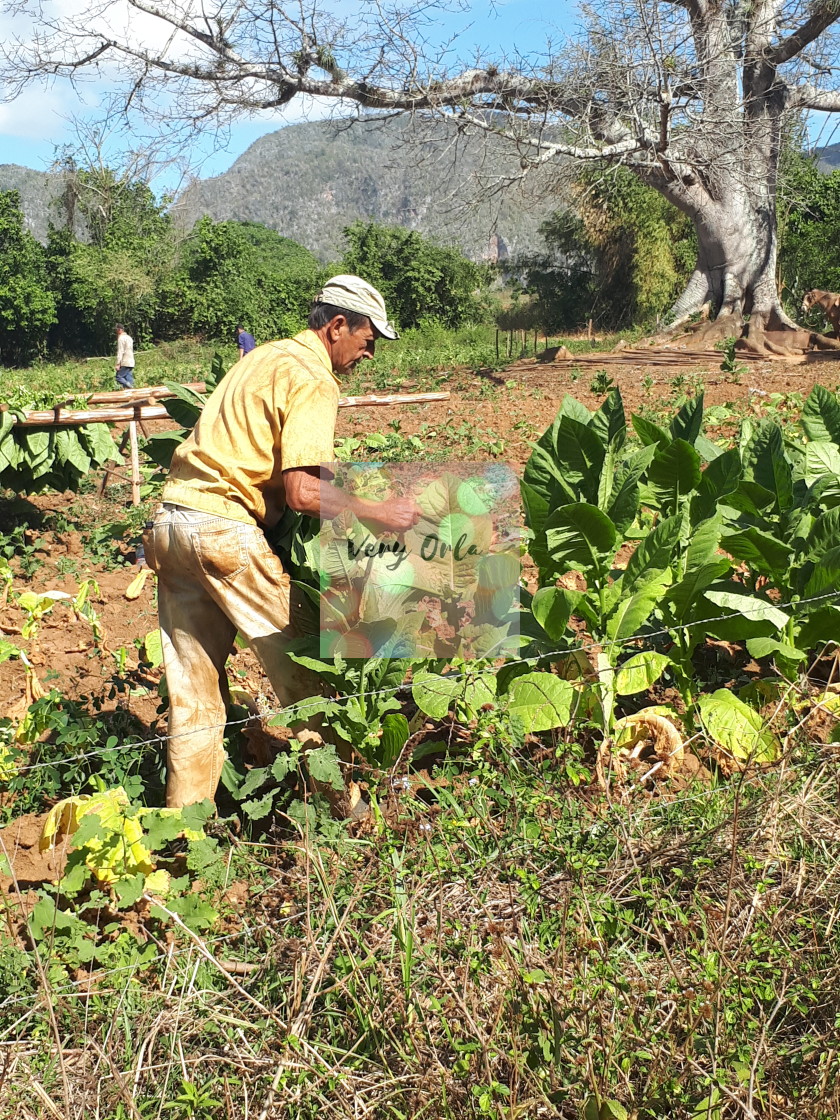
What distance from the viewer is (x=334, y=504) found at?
110 inches

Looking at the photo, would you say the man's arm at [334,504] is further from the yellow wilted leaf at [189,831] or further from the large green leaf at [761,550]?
the large green leaf at [761,550]

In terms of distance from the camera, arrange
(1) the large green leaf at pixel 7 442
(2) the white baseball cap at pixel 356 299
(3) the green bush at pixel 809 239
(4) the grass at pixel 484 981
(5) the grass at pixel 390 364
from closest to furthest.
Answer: (4) the grass at pixel 484 981 → (2) the white baseball cap at pixel 356 299 → (1) the large green leaf at pixel 7 442 → (5) the grass at pixel 390 364 → (3) the green bush at pixel 809 239

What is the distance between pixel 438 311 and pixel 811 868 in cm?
3207

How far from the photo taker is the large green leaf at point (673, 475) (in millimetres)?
3637

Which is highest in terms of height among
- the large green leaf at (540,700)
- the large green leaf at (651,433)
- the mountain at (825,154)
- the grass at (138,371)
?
the mountain at (825,154)

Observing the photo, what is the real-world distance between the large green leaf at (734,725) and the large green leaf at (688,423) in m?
1.11

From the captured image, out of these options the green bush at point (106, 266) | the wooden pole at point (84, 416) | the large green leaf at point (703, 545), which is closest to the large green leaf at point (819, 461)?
the large green leaf at point (703, 545)

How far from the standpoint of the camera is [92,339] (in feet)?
124

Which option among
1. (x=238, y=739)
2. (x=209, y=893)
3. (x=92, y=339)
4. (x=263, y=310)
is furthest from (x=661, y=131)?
(x=92, y=339)

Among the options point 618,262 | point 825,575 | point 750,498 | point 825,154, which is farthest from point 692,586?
point 825,154

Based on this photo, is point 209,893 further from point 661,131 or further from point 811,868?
point 661,131

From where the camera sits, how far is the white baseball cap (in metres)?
2.90

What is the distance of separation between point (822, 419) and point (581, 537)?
1.43m

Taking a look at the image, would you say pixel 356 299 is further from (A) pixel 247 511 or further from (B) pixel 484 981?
(B) pixel 484 981
